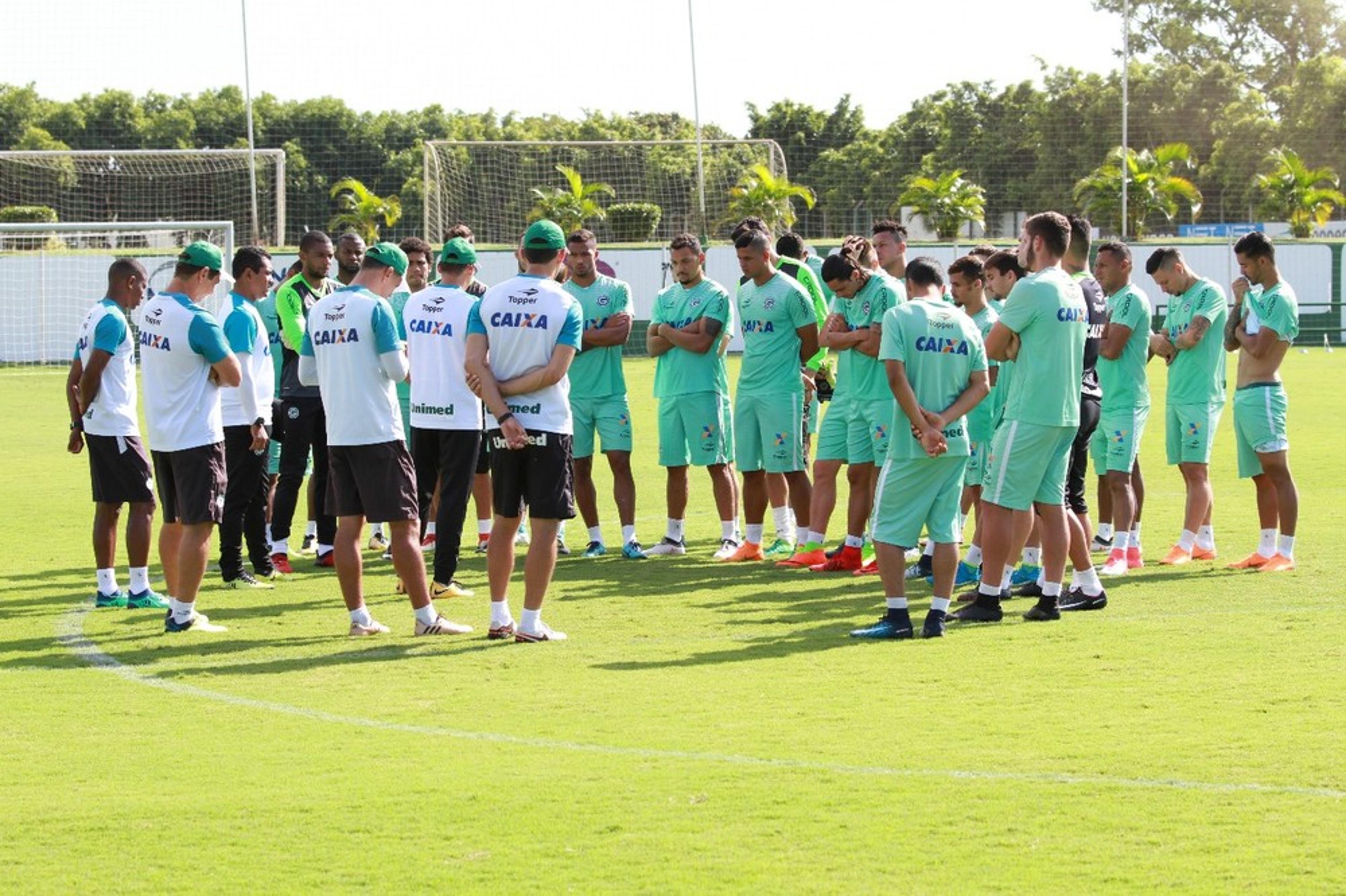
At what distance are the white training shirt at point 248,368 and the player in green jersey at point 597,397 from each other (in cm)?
235

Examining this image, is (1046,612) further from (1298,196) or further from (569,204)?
(1298,196)

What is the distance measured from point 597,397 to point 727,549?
1.55 meters

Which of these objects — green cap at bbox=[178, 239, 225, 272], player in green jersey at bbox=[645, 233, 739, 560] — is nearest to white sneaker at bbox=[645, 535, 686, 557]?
player in green jersey at bbox=[645, 233, 739, 560]

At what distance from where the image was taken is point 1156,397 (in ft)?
91.3

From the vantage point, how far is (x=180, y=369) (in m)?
9.71

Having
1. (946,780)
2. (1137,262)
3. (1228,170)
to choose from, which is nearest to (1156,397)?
(1137,262)

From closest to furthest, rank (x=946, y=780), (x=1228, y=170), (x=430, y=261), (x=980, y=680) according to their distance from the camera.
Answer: (x=946, y=780), (x=980, y=680), (x=430, y=261), (x=1228, y=170)

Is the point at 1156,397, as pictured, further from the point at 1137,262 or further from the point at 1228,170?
the point at 1228,170

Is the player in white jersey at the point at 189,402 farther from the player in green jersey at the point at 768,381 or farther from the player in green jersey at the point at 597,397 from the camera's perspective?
the player in green jersey at the point at 768,381

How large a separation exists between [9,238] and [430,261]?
1195 inches

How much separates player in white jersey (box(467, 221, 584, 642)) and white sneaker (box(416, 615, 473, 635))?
1.95ft

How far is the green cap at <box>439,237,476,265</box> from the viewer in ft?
34.3

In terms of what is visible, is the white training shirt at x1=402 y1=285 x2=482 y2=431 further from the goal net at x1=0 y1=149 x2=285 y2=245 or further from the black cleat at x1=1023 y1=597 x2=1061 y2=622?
the goal net at x1=0 y1=149 x2=285 y2=245

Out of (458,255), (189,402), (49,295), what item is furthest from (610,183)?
(189,402)
